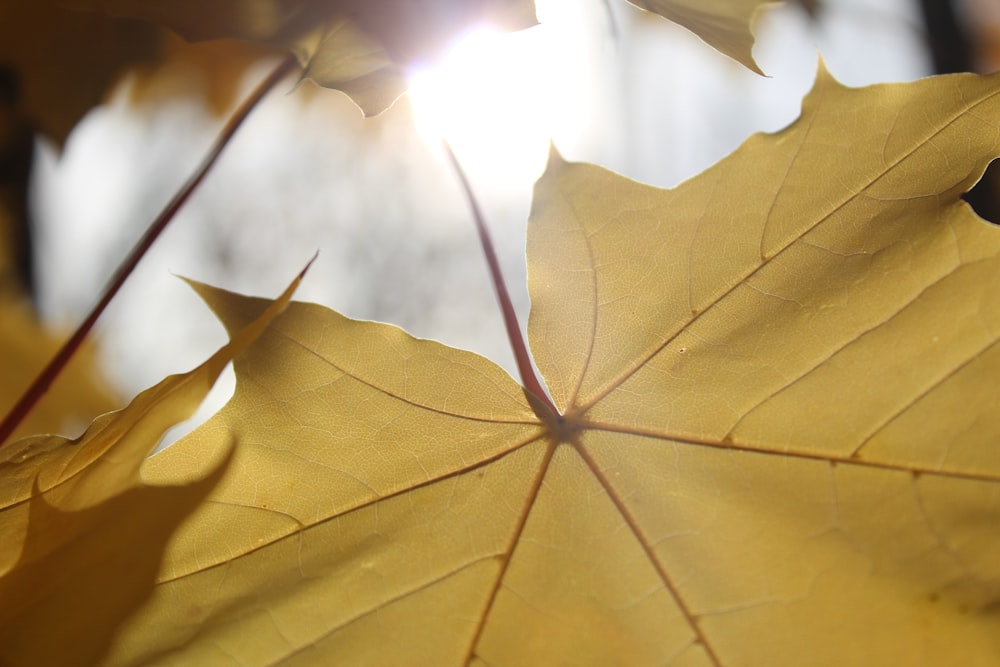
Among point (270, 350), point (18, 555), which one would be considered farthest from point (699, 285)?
point (18, 555)

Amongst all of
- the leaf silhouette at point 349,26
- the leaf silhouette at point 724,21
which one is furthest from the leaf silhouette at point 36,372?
the leaf silhouette at point 724,21

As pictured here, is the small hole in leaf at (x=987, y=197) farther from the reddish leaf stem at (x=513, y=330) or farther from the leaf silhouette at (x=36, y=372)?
the leaf silhouette at (x=36, y=372)

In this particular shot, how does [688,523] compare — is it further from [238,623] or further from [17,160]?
[17,160]

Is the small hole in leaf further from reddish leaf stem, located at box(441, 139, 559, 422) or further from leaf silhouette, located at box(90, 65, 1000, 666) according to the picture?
reddish leaf stem, located at box(441, 139, 559, 422)

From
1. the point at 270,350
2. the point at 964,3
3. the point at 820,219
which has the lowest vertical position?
the point at 270,350

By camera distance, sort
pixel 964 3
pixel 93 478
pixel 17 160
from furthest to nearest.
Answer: pixel 964 3 → pixel 17 160 → pixel 93 478

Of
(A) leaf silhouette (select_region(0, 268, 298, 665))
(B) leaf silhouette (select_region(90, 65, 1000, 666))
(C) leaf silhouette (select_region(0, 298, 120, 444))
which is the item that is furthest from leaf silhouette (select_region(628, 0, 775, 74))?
(C) leaf silhouette (select_region(0, 298, 120, 444))

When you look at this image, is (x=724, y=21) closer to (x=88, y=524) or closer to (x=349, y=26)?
(x=349, y=26)

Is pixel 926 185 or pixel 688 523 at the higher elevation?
pixel 926 185
